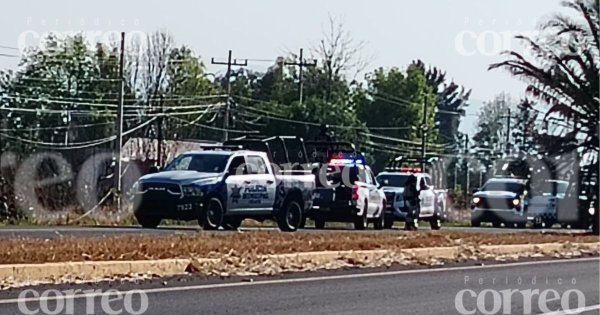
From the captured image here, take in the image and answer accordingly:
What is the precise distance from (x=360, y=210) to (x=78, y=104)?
41637mm

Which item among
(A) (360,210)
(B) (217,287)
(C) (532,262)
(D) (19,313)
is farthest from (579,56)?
(D) (19,313)

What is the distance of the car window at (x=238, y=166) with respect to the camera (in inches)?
991

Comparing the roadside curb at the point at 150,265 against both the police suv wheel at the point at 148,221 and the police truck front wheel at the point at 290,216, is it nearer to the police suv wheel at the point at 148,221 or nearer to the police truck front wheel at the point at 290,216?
the police truck front wheel at the point at 290,216

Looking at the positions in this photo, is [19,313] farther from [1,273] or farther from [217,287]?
[217,287]

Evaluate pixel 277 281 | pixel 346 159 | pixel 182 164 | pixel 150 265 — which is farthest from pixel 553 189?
pixel 150 265

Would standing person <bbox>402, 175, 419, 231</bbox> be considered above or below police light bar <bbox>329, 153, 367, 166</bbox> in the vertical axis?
below

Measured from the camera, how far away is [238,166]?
2541cm

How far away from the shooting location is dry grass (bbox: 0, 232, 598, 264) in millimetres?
14727

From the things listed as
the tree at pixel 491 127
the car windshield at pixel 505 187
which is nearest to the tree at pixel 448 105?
the tree at pixel 491 127

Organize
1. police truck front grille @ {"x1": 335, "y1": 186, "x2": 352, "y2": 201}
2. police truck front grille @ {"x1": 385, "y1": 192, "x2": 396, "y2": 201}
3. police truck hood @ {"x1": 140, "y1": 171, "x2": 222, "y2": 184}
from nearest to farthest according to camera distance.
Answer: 1. police truck hood @ {"x1": 140, "y1": 171, "x2": 222, "y2": 184}
2. police truck front grille @ {"x1": 335, "y1": 186, "x2": 352, "y2": 201}
3. police truck front grille @ {"x1": 385, "y1": 192, "x2": 396, "y2": 201}

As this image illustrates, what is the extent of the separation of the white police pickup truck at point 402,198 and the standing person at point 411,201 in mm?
130

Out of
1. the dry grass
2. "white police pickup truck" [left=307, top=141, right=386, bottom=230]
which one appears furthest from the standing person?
the dry grass

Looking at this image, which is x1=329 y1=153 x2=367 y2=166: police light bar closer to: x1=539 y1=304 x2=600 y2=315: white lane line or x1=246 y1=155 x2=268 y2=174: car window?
x1=246 y1=155 x2=268 y2=174: car window

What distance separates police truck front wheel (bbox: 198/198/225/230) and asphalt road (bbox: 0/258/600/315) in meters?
7.70
